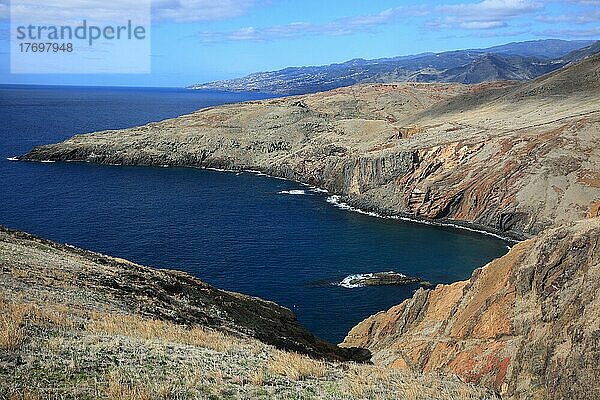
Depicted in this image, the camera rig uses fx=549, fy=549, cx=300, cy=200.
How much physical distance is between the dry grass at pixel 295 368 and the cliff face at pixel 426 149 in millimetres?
65768

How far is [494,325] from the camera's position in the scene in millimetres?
25719

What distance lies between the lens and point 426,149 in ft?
313

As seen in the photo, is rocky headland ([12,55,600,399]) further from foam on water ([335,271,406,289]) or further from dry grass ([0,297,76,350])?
foam on water ([335,271,406,289])

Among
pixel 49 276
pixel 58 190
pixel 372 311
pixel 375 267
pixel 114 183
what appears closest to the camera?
pixel 49 276

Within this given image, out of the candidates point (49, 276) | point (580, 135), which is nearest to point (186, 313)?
point (49, 276)

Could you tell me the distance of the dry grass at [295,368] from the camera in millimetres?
14656

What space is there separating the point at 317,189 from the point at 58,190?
48290 mm

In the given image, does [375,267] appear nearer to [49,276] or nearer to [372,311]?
[372,311]

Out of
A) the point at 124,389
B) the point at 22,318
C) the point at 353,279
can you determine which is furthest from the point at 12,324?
the point at 353,279

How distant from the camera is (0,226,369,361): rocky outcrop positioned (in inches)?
867

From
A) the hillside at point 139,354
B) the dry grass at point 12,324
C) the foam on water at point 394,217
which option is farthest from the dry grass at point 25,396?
the foam on water at point 394,217

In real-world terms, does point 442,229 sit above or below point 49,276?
below

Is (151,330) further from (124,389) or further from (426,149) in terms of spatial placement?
(426,149)

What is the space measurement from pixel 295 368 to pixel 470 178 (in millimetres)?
76657
